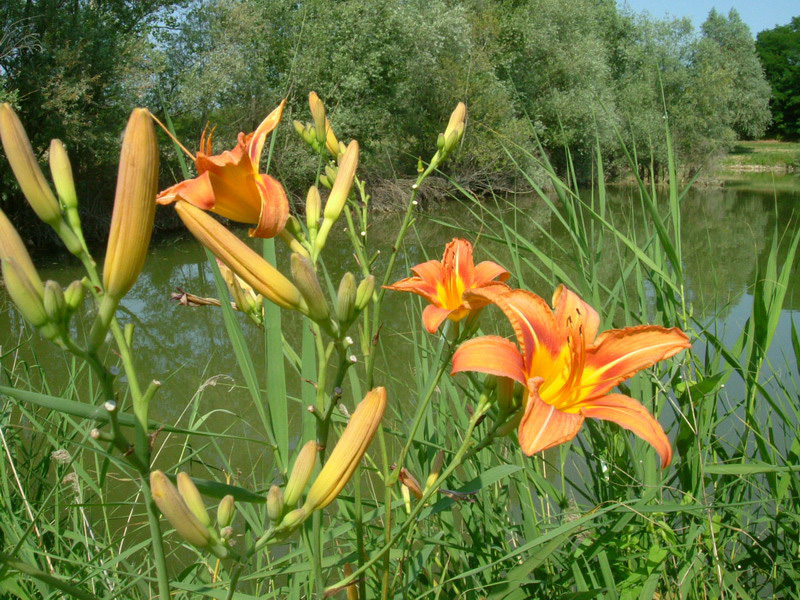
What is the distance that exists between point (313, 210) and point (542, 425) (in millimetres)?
425

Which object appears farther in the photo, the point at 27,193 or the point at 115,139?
the point at 115,139

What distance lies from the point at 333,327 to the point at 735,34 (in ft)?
104

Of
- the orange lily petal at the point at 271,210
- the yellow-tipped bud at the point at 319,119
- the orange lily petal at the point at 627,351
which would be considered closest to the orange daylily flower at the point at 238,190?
the orange lily petal at the point at 271,210

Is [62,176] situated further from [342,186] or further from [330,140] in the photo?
[330,140]

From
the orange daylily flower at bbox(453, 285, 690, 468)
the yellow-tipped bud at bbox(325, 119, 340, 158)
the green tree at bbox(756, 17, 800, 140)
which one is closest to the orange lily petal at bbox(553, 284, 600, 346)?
the orange daylily flower at bbox(453, 285, 690, 468)

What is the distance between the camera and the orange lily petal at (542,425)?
2.04ft

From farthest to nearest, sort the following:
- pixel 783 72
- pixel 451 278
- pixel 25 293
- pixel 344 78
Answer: pixel 783 72 < pixel 344 78 < pixel 451 278 < pixel 25 293

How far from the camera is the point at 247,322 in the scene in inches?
218

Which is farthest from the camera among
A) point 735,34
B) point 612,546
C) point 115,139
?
point 735,34

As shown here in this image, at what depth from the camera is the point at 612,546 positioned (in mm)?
1211

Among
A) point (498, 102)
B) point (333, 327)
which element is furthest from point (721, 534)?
point (498, 102)

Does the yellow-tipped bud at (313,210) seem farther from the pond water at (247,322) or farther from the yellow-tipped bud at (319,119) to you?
the yellow-tipped bud at (319,119)

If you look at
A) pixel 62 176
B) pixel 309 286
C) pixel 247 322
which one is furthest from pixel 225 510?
pixel 247 322

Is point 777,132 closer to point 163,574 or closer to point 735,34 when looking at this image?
point 735,34
